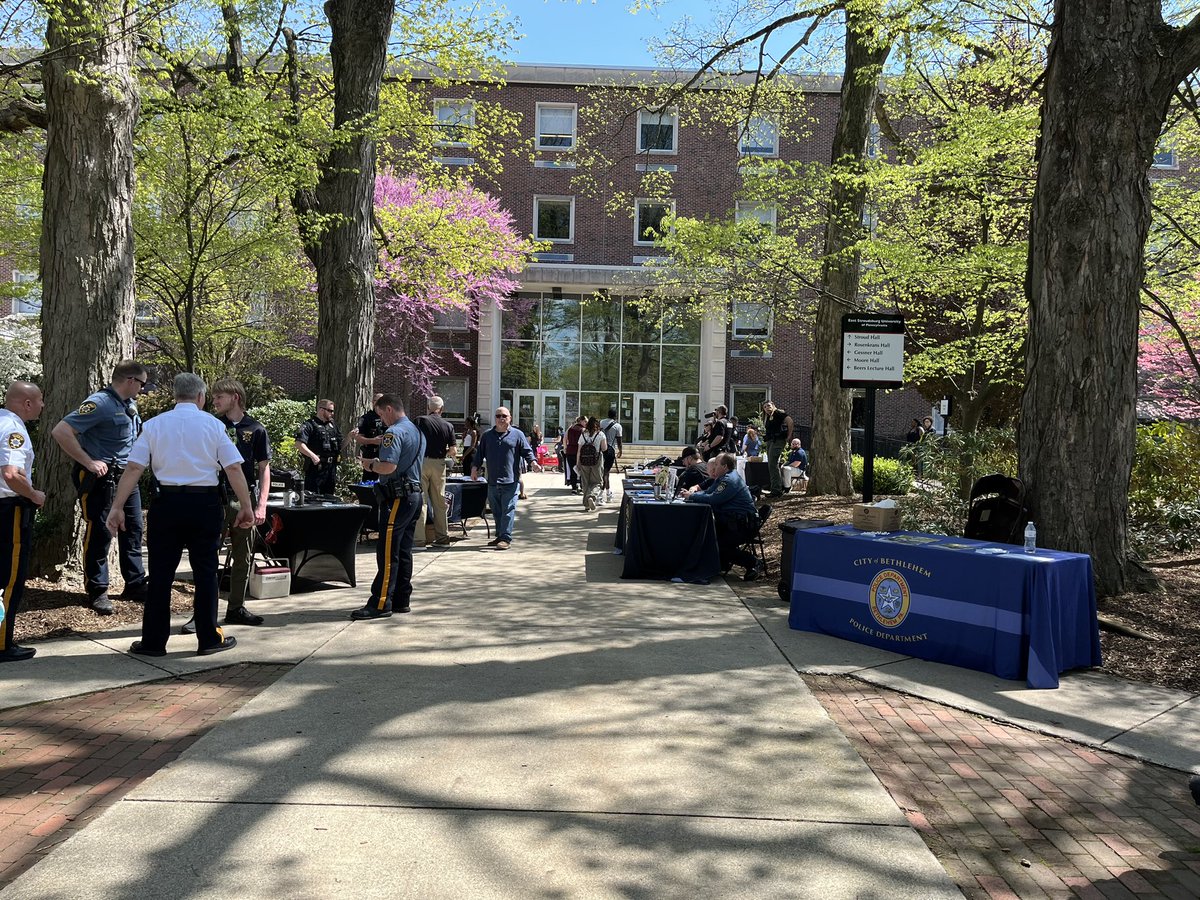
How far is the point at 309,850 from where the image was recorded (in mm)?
3508

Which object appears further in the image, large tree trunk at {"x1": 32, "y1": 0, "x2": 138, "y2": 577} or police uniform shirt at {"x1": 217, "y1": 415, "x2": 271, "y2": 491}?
police uniform shirt at {"x1": 217, "y1": 415, "x2": 271, "y2": 491}

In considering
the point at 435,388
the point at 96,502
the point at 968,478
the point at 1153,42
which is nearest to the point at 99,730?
the point at 96,502

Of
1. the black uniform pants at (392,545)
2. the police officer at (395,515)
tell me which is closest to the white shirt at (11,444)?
the police officer at (395,515)

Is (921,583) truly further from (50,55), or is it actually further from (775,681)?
(50,55)

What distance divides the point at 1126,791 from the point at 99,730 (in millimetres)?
5070

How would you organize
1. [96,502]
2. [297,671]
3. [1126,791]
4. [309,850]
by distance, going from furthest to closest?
[96,502]
[297,671]
[1126,791]
[309,850]

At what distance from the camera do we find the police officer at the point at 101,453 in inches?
278

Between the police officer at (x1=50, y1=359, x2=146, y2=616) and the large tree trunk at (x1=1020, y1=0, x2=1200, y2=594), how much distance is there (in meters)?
7.51

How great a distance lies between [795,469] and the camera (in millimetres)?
20859

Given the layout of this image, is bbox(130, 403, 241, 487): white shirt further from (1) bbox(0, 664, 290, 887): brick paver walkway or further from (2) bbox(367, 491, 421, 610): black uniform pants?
(2) bbox(367, 491, 421, 610): black uniform pants

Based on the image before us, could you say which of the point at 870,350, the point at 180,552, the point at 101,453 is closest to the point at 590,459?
the point at 870,350

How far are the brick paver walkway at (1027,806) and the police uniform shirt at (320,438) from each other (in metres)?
8.57

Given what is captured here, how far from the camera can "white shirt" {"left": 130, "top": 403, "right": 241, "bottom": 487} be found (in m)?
6.07

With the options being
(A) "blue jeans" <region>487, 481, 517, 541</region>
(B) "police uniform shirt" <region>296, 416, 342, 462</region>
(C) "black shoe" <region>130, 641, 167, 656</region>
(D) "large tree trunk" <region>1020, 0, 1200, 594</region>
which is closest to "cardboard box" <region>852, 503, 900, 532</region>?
(D) "large tree trunk" <region>1020, 0, 1200, 594</region>
